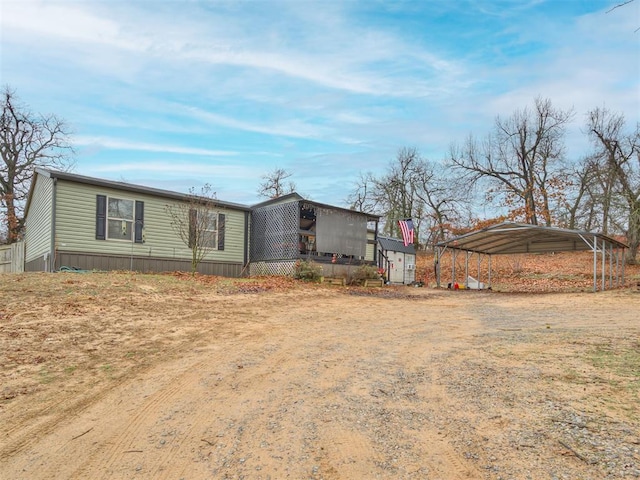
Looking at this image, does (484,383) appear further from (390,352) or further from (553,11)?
(553,11)

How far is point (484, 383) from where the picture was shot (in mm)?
3783

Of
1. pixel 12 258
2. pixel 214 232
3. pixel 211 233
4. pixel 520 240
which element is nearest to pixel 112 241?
pixel 211 233

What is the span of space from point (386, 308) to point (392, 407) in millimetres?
6675

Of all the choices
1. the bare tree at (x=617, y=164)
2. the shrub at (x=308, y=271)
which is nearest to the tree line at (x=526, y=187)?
the bare tree at (x=617, y=164)

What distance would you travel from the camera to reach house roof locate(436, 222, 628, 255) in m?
15.5

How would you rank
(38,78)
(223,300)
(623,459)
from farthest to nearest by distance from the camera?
(38,78)
(223,300)
(623,459)

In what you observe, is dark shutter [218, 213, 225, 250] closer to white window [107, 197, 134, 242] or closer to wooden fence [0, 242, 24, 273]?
white window [107, 197, 134, 242]

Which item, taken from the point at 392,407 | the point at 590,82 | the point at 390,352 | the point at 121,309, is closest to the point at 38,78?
the point at 121,309

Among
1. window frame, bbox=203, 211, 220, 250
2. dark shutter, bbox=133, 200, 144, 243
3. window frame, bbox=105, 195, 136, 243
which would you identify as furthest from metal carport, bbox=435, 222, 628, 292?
window frame, bbox=105, 195, 136, 243

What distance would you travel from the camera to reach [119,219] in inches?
530

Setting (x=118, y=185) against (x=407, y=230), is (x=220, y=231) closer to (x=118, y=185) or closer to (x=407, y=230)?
(x=118, y=185)

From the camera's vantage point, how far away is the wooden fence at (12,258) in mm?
Result: 17612

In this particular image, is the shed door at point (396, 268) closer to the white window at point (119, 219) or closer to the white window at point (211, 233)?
the white window at point (211, 233)

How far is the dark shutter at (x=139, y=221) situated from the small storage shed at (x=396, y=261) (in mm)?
10846
